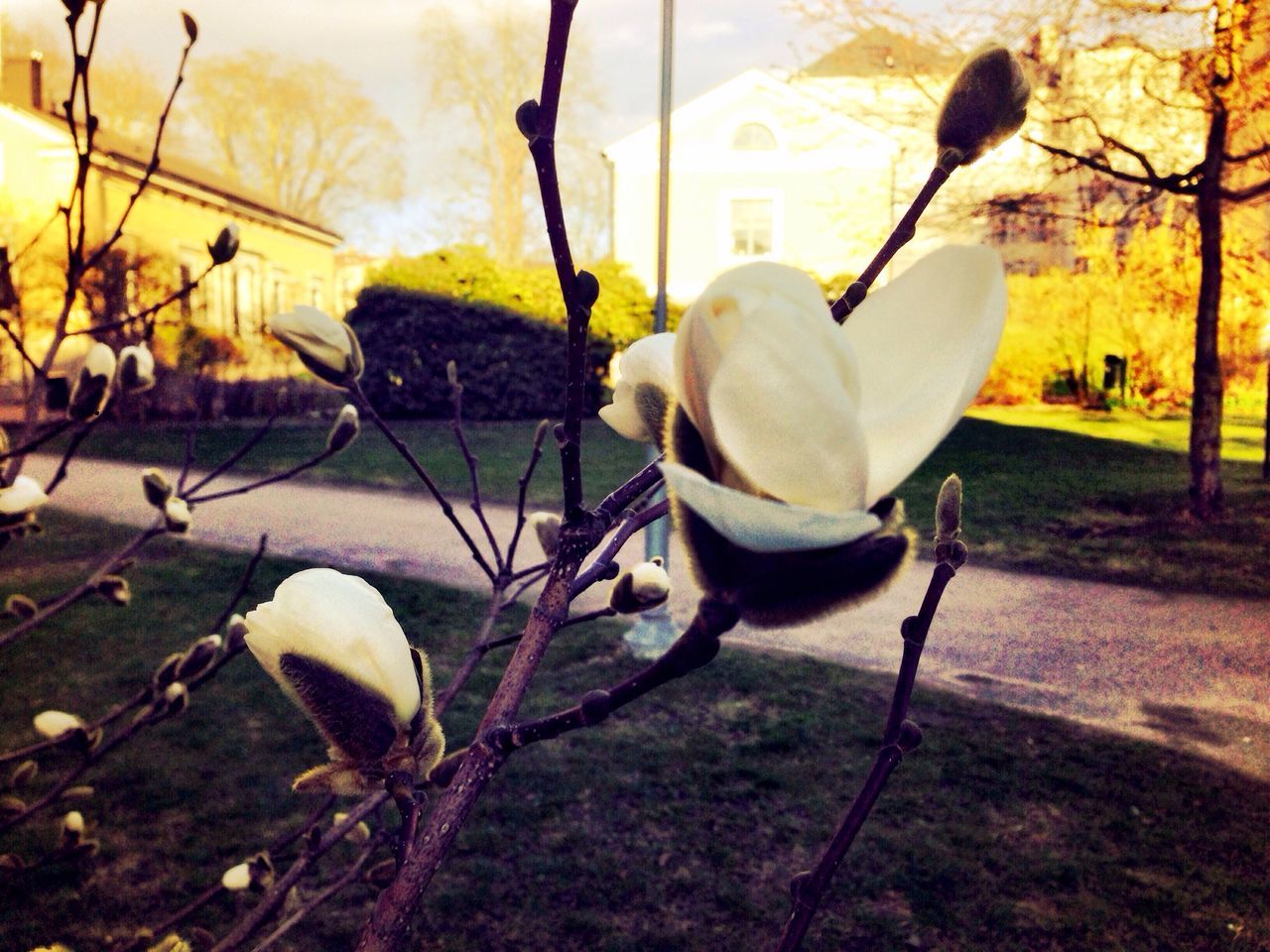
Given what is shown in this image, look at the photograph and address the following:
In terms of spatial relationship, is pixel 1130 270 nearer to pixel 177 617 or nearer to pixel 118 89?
pixel 177 617

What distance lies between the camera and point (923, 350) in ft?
1.33

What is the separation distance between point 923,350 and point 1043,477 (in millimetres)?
8342

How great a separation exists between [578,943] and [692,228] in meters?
16.0

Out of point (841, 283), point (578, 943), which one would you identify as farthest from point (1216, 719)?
point (841, 283)

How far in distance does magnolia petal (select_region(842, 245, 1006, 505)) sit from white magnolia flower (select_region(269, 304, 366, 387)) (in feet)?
1.72

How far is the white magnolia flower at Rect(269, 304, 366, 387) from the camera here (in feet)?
2.70

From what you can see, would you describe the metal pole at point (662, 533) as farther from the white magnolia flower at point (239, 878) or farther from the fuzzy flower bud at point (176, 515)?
the white magnolia flower at point (239, 878)

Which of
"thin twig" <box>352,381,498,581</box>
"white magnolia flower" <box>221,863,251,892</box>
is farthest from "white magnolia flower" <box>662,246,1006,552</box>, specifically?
"white magnolia flower" <box>221,863,251,892</box>

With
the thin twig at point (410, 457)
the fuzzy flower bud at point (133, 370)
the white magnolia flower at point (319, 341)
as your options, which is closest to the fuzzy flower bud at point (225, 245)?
the fuzzy flower bud at point (133, 370)

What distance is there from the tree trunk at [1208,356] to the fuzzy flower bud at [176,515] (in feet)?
21.7

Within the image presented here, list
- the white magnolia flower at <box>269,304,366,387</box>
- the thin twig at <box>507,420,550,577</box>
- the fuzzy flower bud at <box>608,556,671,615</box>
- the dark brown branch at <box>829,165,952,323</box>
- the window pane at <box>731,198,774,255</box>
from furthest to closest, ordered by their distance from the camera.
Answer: the window pane at <box>731,198,774,255</box> < the thin twig at <box>507,420,550,577</box> < the white magnolia flower at <box>269,304,366,387</box> < the fuzzy flower bud at <box>608,556,671,615</box> < the dark brown branch at <box>829,165,952,323</box>

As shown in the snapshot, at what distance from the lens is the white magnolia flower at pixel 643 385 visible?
49cm

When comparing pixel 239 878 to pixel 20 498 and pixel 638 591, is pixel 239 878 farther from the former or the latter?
pixel 638 591

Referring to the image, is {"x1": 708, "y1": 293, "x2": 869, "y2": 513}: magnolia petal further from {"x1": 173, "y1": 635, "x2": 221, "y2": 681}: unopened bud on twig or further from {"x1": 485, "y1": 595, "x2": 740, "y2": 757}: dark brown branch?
{"x1": 173, "y1": 635, "x2": 221, "y2": 681}: unopened bud on twig
